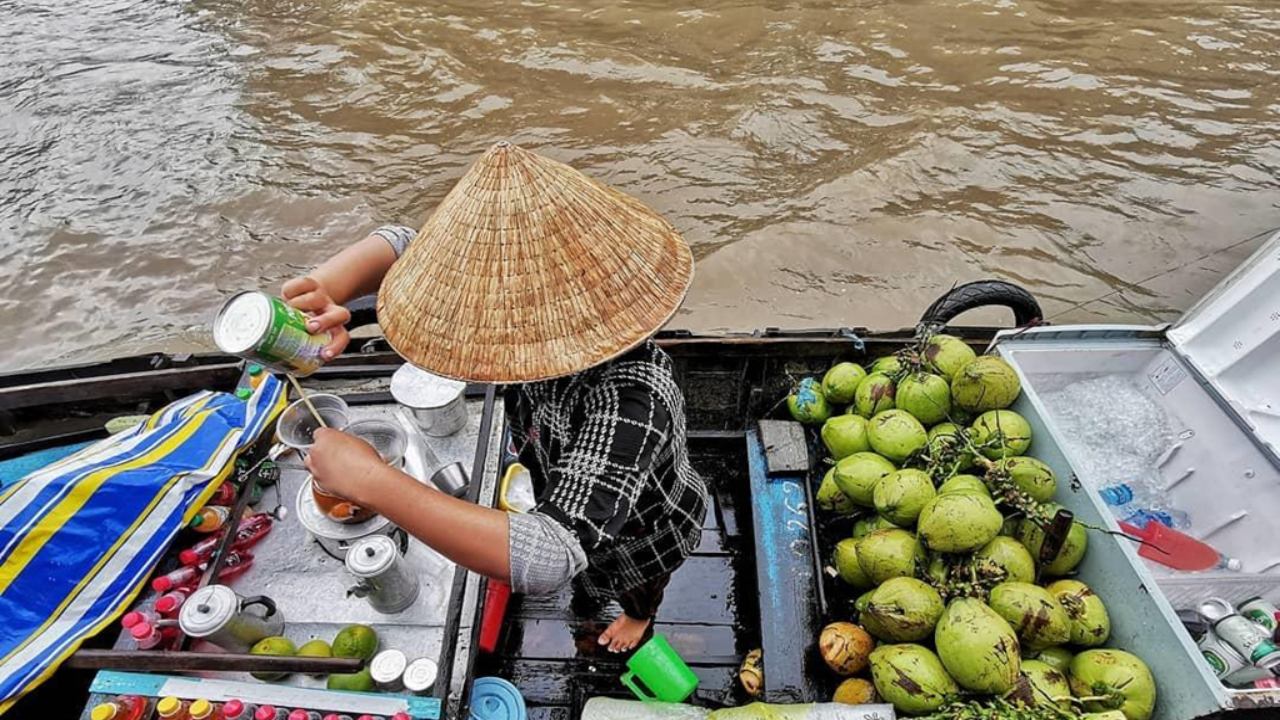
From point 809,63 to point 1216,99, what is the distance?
4.35 m

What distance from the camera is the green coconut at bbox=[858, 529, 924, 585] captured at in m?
2.38

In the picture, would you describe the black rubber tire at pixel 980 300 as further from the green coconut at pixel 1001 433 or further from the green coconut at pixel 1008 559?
the green coconut at pixel 1008 559

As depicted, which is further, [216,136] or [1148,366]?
[216,136]

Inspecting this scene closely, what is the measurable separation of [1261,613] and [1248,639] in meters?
0.23

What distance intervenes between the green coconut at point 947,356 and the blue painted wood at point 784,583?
765mm

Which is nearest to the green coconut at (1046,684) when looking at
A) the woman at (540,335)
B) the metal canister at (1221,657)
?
the metal canister at (1221,657)

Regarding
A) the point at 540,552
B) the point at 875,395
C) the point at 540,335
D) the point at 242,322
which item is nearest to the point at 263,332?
the point at 242,322

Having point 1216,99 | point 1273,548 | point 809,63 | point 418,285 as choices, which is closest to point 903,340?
point 1273,548

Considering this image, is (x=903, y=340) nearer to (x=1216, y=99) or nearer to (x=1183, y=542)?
(x=1183, y=542)

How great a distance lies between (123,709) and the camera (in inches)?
70.6

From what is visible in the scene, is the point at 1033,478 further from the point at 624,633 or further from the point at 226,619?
the point at 226,619

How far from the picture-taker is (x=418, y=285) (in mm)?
1679

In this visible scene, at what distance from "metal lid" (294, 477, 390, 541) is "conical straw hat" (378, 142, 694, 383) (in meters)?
0.70

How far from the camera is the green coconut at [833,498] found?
9.44ft
